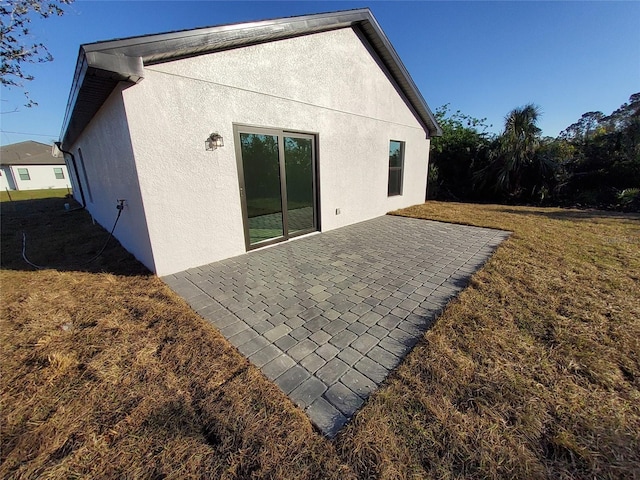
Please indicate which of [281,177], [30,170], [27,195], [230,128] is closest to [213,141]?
[230,128]

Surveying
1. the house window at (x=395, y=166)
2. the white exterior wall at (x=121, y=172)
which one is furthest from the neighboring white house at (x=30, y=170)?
Result: the house window at (x=395, y=166)

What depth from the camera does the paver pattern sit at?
1.97 m

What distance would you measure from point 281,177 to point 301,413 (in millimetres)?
4297

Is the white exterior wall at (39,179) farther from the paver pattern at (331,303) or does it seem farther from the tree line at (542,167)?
the tree line at (542,167)

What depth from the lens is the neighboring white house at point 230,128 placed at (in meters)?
3.49

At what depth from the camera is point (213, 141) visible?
4066mm

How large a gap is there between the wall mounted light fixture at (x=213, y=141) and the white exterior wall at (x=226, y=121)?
0.07m

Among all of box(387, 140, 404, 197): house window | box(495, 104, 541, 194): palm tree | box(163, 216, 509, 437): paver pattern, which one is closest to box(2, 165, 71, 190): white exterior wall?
box(387, 140, 404, 197): house window

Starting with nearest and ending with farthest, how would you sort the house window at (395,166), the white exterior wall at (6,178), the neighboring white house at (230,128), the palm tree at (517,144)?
the neighboring white house at (230,128), the house window at (395,166), the palm tree at (517,144), the white exterior wall at (6,178)

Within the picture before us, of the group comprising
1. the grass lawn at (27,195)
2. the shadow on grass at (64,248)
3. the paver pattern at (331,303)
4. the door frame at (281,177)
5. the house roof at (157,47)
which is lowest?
the paver pattern at (331,303)

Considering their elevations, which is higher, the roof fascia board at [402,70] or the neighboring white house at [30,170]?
A: the roof fascia board at [402,70]

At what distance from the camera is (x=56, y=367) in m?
2.05

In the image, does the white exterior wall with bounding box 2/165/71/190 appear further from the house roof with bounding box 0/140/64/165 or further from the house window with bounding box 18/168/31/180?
the house roof with bounding box 0/140/64/165

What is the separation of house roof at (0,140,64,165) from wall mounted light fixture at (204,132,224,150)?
33.3m
